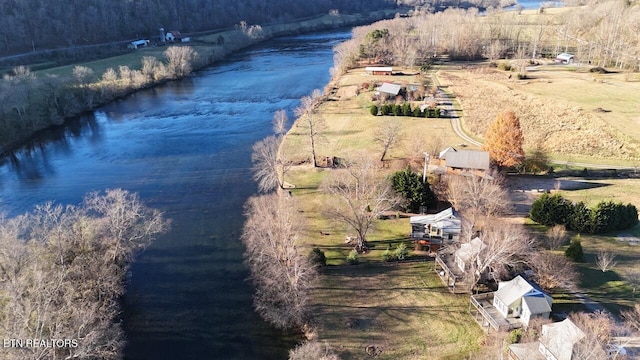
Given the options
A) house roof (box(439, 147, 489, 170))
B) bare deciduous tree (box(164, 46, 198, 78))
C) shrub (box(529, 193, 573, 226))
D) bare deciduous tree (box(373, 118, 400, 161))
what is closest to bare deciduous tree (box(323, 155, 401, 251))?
bare deciduous tree (box(373, 118, 400, 161))

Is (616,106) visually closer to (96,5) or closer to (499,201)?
(499,201)

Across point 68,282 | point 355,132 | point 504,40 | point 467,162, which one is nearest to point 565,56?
point 504,40

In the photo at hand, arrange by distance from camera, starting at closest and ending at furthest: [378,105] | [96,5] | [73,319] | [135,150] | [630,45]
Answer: [73,319] → [135,150] → [378,105] → [630,45] → [96,5]

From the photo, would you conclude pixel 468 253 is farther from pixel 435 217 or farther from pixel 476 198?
pixel 476 198

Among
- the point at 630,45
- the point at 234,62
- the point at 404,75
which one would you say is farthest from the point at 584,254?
the point at 234,62

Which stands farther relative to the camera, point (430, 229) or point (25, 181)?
point (25, 181)

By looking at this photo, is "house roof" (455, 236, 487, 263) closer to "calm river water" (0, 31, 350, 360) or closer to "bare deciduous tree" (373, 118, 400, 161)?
"calm river water" (0, 31, 350, 360)
